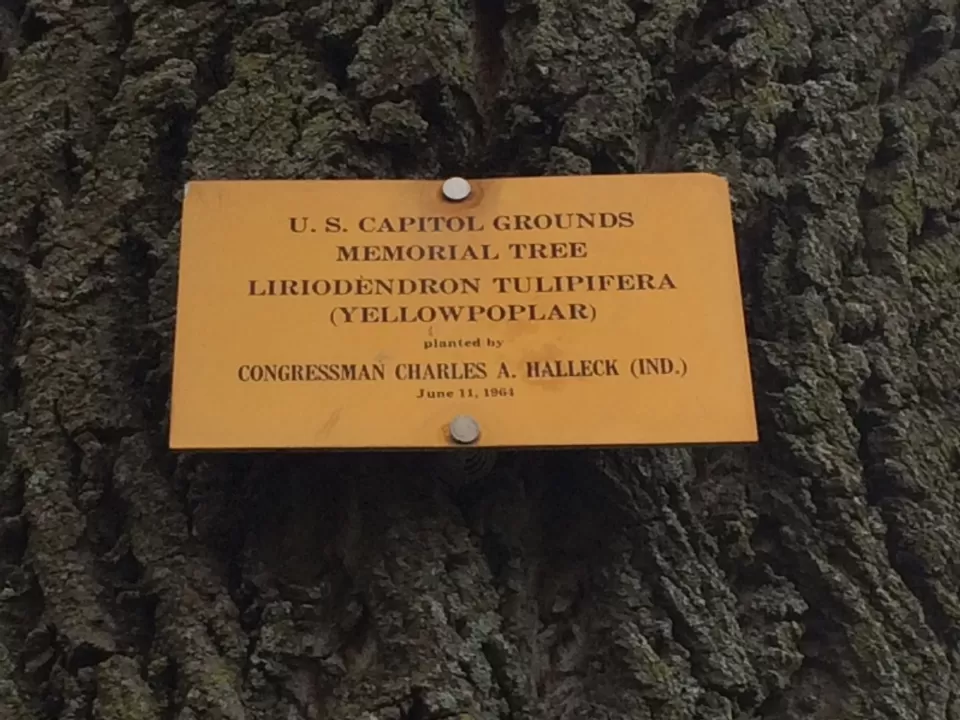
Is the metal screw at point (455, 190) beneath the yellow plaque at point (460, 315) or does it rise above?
above

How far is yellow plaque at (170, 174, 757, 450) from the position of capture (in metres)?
0.84

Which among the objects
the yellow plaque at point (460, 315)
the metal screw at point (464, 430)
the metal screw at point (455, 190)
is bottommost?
the metal screw at point (464, 430)

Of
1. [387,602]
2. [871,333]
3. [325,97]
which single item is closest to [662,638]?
[387,602]

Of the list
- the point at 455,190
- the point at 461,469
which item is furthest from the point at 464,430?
the point at 455,190

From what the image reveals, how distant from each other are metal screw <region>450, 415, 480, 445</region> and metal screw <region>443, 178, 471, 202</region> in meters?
0.17

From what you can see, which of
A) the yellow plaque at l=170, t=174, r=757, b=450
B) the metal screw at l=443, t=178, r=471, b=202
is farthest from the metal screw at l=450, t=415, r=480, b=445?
the metal screw at l=443, t=178, r=471, b=202

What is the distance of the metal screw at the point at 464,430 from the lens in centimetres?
83

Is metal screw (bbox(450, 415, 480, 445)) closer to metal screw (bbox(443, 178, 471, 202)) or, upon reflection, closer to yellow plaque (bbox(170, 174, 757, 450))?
yellow plaque (bbox(170, 174, 757, 450))

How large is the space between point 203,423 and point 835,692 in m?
0.47

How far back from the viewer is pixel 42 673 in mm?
845

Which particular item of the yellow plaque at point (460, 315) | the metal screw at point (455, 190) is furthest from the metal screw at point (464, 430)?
the metal screw at point (455, 190)

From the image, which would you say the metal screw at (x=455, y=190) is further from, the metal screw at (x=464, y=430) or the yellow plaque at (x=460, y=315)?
the metal screw at (x=464, y=430)

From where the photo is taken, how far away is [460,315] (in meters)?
0.87

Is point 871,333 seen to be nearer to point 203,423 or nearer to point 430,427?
point 430,427
